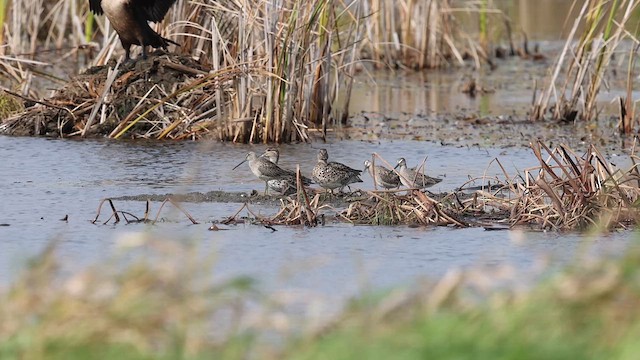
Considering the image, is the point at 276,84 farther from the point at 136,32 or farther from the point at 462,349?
the point at 462,349

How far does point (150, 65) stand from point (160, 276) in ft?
23.4

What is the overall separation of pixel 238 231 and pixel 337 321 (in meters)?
3.07

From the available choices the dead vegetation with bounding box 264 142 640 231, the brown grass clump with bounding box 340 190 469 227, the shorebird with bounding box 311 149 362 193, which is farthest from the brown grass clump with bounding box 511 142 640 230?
the shorebird with bounding box 311 149 362 193

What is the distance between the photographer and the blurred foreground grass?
344cm

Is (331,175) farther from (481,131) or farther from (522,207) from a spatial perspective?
(481,131)

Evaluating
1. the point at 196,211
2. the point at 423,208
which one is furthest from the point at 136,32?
the point at 423,208

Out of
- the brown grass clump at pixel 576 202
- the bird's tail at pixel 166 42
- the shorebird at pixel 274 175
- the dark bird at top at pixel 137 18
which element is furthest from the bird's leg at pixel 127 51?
the brown grass clump at pixel 576 202

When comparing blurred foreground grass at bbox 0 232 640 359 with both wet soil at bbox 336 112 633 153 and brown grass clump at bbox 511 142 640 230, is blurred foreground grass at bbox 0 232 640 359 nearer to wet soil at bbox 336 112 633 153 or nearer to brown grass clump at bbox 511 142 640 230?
brown grass clump at bbox 511 142 640 230

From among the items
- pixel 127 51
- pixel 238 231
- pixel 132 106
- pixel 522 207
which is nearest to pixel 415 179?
pixel 522 207

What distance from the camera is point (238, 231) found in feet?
22.1

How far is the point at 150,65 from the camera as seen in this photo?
35.2 ft

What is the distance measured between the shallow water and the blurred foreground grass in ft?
1.11

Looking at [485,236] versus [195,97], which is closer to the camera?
[485,236]

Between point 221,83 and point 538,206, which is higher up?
point 221,83
